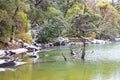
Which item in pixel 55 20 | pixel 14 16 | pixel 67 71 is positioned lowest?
pixel 67 71

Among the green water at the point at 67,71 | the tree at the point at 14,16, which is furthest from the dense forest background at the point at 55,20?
the green water at the point at 67,71

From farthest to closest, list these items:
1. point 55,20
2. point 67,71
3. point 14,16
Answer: point 55,20 → point 14,16 → point 67,71

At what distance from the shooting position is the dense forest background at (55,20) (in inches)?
1508

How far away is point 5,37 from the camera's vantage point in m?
38.2

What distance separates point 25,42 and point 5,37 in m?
5.70

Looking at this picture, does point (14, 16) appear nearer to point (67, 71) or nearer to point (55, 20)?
point (55, 20)

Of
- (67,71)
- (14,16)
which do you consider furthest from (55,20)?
(67,71)

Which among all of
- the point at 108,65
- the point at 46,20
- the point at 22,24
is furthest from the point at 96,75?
the point at 46,20

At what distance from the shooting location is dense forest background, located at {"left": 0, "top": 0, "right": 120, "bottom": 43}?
126 feet

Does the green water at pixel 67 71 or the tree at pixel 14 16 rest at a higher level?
the tree at pixel 14 16

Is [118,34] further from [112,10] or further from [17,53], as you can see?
[17,53]

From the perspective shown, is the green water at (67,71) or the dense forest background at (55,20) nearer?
the green water at (67,71)

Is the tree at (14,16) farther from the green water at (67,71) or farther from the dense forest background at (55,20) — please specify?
the green water at (67,71)

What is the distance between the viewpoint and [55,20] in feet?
171
